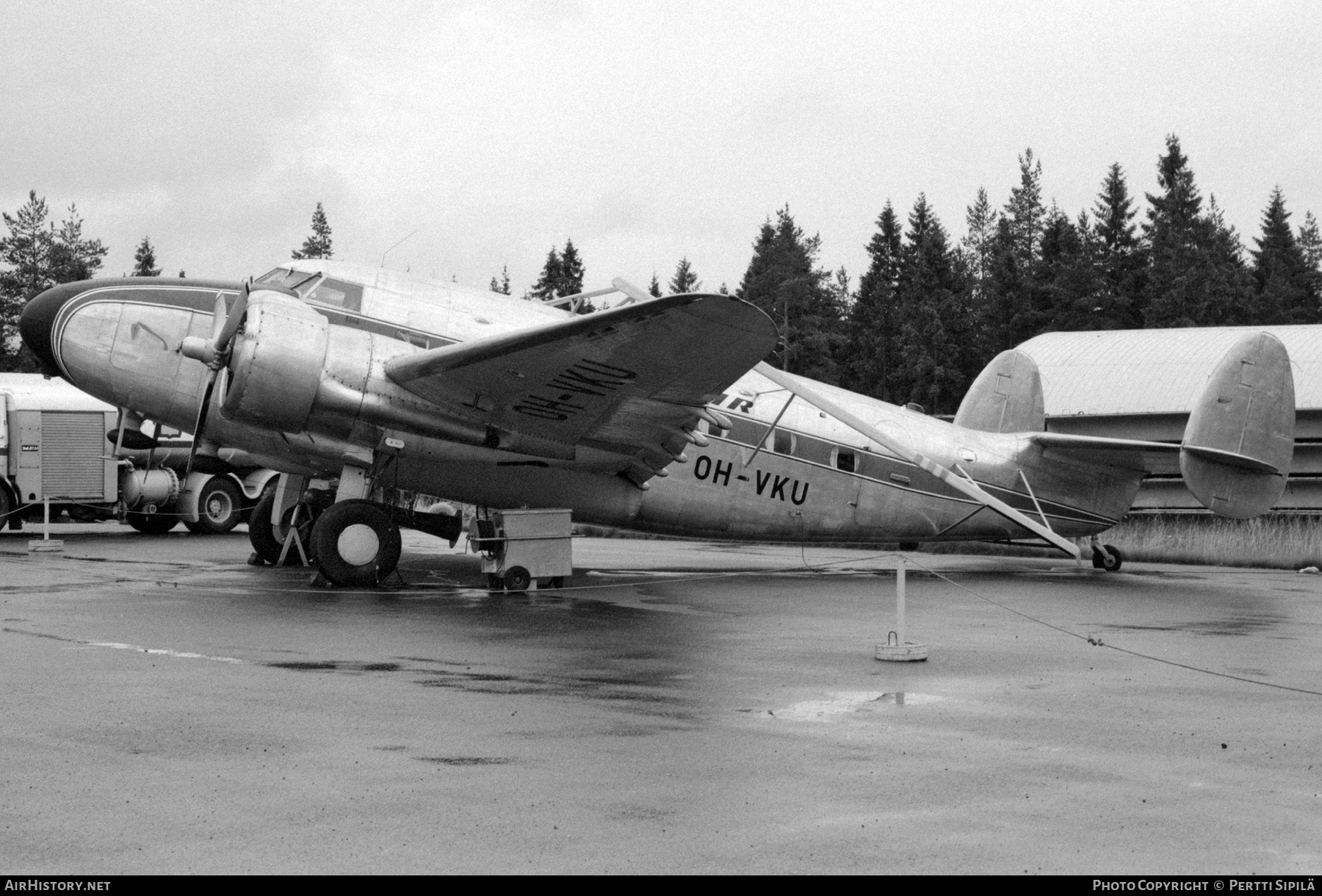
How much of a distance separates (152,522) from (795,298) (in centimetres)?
6149

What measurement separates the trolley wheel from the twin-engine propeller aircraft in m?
1.27

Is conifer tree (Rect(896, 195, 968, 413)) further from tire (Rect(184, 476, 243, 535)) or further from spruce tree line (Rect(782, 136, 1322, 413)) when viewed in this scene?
tire (Rect(184, 476, 243, 535))

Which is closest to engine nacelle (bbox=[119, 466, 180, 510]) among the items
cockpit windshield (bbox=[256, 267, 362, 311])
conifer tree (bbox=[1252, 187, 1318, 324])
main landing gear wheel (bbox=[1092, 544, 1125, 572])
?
cockpit windshield (bbox=[256, 267, 362, 311])

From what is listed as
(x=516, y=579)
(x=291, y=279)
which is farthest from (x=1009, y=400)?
(x=291, y=279)

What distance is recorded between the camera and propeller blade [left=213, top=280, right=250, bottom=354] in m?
13.6

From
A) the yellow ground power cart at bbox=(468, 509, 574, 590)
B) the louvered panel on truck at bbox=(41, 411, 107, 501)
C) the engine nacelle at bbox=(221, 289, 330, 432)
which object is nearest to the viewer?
the engine nacelle at bbox=(221, 289, 330, 432)

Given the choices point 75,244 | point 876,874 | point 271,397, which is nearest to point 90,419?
point 271,397

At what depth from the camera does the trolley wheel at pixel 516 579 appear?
14.2 metres

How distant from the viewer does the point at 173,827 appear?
15.5ft

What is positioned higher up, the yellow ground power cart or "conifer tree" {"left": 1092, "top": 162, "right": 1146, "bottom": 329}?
"conifer tree" {"left": 1092, "top": 162, "right": 1146, "bottom": 329}

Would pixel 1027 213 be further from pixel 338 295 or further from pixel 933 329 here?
pixel 338 295

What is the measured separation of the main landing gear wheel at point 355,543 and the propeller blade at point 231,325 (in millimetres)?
2077

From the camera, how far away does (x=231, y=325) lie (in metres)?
13.6

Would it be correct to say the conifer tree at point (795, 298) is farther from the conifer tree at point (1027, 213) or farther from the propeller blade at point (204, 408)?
the propeller blade at point (204, 408)
